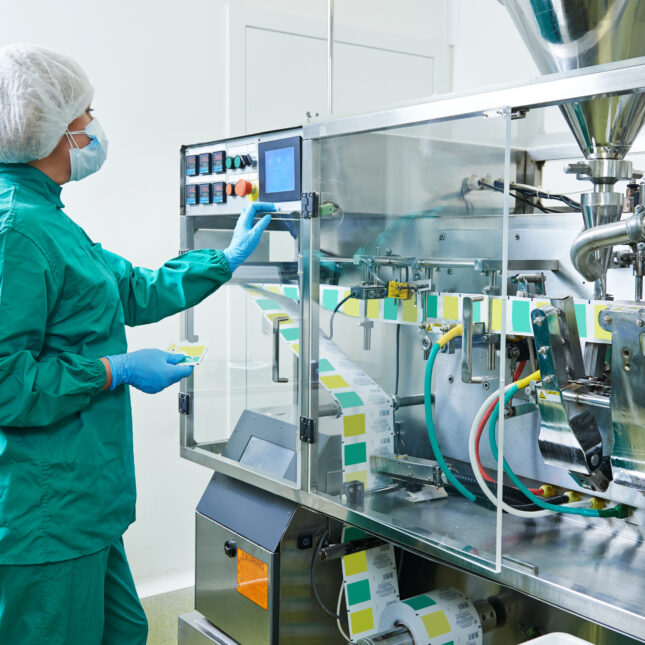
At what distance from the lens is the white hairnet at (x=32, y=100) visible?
1533 mm

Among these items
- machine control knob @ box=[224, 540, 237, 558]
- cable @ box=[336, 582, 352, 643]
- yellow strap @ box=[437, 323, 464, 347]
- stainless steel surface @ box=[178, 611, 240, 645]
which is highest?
yellow strap @ box=[437, 323, 464, 347]

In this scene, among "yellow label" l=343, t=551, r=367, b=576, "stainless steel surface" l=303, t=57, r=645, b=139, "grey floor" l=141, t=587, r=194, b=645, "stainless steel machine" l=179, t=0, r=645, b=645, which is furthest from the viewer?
"grey floor" l=141, t=587, r=194, b=645

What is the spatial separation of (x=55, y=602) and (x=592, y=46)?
1418 millimetres

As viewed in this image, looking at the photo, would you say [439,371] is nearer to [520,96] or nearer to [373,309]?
[373,309]

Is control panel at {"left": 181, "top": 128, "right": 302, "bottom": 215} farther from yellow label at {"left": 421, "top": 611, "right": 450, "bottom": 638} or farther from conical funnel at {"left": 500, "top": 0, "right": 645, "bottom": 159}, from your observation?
yellow label at {"left": 421, "top": 611, "right": 450, "bottom": 638}

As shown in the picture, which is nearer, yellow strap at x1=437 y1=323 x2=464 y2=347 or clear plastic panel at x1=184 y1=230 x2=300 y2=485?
yellow strap at x1=437 y1=323 x2=464 y2=347

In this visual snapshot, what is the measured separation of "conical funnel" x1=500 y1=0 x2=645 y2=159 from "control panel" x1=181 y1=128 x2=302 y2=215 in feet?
1.98

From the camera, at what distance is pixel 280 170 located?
6.03ft

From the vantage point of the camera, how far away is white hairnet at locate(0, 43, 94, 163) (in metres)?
1.53

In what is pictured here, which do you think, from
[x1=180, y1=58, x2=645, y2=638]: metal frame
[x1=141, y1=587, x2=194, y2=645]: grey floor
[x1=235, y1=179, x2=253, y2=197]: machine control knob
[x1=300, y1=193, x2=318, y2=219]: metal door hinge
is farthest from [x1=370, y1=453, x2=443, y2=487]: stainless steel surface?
[x1=141, y1=587, x2=194, y2=645]: grey floor

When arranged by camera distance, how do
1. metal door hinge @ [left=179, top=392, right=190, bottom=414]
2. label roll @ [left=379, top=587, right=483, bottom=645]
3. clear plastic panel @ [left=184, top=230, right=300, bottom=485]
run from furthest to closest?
metal door hinge @ [left=179, top=392, right=190, bottom=414] → clear plastic panel @ [left=184, top=230, right=300, bottom=485] → label roll @ [left=379, top=587, right=483, bottom=645]

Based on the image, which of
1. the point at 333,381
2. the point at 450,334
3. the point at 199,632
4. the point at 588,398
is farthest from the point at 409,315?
the point at 199,632

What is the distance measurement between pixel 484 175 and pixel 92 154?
0.83 meters

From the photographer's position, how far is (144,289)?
1.88 m
